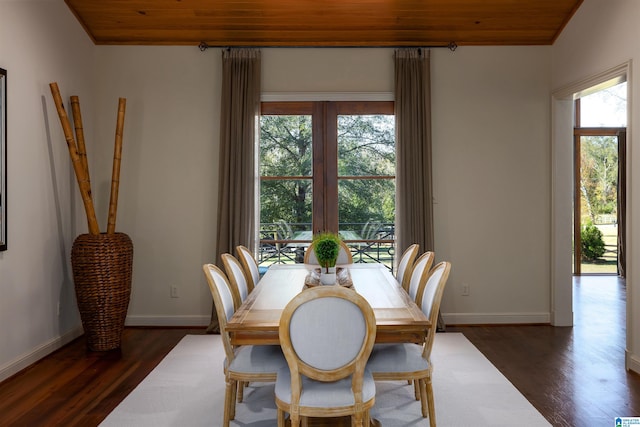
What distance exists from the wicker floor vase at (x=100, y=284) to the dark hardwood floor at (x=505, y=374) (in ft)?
0.55

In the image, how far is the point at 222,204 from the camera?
4746 mm

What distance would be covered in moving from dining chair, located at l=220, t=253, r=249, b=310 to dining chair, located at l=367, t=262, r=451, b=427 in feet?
2.82

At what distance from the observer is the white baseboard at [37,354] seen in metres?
3.43

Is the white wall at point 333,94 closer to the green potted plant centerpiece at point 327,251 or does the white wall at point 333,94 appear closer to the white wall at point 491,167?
the white wall at point 491,167

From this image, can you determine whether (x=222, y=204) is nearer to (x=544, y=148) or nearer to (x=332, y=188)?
(x=332, y=188)

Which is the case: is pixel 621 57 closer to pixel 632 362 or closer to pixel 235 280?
pixel 632 362

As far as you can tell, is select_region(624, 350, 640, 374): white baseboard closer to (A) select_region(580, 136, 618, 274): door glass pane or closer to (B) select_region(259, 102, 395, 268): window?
(B) select_region(259, 102, 395, 268): window

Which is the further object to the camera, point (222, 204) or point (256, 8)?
point (222, 204)

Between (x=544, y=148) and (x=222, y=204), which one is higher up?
(x=544, y=148)

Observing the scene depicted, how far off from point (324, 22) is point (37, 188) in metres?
2.87

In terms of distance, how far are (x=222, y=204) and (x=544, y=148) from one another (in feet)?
10.7

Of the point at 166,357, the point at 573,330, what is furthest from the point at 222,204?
the point at 573,330

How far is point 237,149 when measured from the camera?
476cm

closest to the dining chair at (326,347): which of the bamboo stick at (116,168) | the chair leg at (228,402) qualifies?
the chair leg at (228,402)
